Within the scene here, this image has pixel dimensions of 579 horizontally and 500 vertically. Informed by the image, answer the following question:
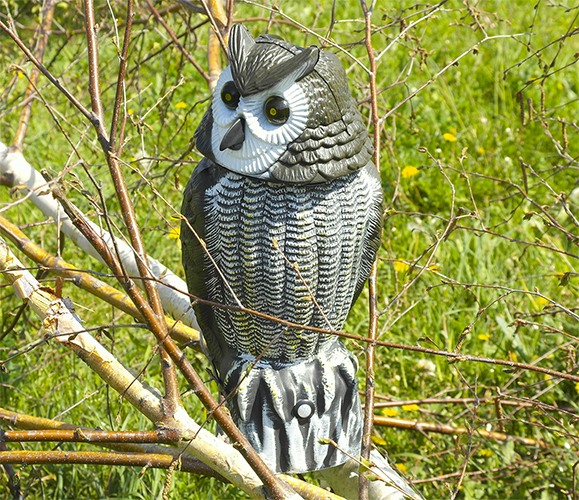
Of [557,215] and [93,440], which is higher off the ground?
[93,440]

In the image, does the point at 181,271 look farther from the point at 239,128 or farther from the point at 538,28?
the point at 538,28

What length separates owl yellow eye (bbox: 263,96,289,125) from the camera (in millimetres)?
1607

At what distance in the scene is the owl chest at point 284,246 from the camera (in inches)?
67.5

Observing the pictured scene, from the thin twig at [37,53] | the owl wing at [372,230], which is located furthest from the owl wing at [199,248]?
the thin twig at [37,53]

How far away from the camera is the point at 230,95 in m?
1.63

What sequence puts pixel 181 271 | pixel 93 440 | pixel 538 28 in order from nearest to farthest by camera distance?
1. pixel 93 440
2. pixel 181 271
3. pixel 538 28

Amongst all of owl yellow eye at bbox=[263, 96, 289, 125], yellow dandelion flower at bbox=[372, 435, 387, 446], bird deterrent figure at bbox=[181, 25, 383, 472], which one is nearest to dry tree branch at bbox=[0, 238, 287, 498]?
bird deterrent figure at bbox=[181, 25, 383, 472]

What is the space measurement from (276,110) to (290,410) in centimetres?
68

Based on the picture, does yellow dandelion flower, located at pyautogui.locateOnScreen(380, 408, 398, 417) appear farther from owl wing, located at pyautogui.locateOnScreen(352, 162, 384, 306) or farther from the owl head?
the owl head

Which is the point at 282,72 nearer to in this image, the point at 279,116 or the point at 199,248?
the point at 279,116

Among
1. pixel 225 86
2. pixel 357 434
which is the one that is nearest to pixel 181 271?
pixel 357 434

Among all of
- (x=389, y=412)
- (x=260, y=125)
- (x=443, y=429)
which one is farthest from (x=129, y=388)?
(x=389, y=412)

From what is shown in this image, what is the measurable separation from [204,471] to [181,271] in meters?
1.48

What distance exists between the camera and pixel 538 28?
479 centimetres
